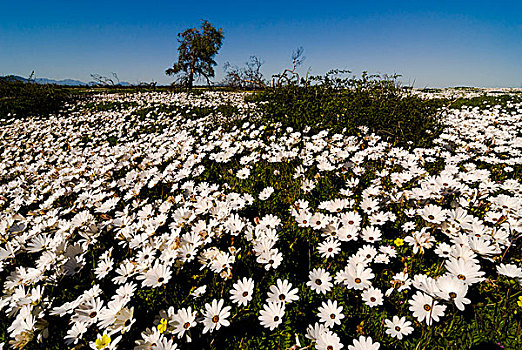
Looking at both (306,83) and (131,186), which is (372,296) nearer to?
(131,186)

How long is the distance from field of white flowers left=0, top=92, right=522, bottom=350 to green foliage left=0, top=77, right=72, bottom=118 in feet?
30.8

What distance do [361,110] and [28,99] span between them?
15047 millimetres

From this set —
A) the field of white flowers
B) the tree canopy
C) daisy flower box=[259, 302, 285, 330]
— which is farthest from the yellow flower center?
the tree canopy

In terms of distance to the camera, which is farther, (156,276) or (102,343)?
(156,276)

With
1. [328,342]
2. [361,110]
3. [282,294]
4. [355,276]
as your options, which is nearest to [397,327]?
[355,276]

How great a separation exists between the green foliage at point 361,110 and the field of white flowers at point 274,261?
41.1 inches

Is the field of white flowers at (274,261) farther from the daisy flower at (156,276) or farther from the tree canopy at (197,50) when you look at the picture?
the tree canopy at (197,50)

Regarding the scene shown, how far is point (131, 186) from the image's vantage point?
3742 millimetres

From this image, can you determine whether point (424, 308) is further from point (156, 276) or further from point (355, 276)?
point (156, 276)

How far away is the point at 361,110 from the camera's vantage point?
620 centimetres

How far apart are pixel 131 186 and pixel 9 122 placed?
10.5 m

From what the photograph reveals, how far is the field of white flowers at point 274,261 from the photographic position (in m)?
1.60

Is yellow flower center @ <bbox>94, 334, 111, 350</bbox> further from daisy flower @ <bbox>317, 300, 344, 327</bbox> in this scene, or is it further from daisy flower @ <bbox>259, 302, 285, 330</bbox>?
daisy flower @ <bbox>317, 300, 344, 327</bbox>

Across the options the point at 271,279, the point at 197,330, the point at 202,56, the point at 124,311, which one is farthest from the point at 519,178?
the point at 202,56
